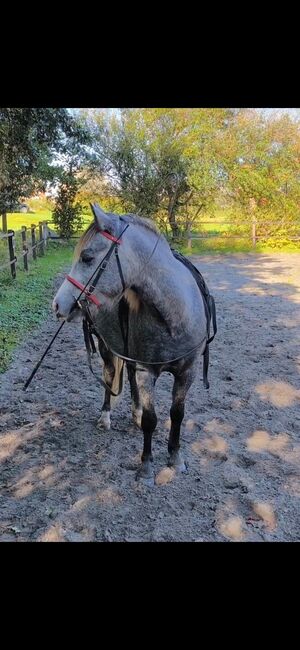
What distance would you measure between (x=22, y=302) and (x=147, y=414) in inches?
210

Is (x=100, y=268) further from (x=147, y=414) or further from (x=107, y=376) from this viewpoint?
(x=107, y=376)

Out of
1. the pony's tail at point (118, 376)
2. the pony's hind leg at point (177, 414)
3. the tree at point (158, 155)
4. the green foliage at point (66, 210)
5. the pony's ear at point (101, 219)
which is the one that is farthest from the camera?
the green foliage at point (66, 210)

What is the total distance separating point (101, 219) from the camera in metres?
2.31

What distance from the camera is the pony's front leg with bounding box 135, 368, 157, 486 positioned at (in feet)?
9.25

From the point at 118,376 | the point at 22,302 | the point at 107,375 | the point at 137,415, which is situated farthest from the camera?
the point at 22,302

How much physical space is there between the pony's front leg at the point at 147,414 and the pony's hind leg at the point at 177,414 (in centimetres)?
17

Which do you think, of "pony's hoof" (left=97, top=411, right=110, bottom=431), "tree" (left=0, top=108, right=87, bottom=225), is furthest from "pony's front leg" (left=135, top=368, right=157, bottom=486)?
"tree" (left=0, top=108, right=87, bottom=225)

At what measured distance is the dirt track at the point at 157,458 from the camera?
258 centimetres

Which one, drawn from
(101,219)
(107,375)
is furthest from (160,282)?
(107,375)

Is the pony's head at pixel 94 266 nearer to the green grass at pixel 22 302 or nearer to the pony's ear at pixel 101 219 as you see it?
the pony's ear at pixel 101 219

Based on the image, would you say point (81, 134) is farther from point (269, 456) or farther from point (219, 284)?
point (269, 456)

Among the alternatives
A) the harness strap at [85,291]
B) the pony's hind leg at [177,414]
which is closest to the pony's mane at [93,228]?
the harness strap at [85,291]

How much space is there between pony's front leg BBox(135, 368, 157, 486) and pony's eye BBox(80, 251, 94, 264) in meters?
0.81

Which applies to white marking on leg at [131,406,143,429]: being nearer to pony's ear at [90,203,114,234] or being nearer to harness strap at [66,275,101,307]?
harness strap at [66,275,101,307]
